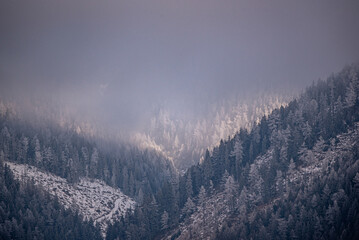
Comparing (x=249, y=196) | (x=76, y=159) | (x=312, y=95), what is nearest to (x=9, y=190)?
(x=76, y=159)

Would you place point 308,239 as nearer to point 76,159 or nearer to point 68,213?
point 68,213

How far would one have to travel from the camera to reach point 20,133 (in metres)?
198

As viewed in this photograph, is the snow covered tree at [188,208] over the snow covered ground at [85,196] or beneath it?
beneath

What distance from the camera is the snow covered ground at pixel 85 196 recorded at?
540ft

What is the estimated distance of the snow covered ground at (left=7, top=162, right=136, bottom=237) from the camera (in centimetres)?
16450

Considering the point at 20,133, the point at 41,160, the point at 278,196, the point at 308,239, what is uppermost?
the point at 20,133

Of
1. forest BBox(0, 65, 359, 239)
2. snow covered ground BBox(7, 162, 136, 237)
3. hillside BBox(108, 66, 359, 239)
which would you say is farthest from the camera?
snow covered ground BBox(7, 162, 136, 237)

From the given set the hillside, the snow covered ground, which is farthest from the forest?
the snow covered ground

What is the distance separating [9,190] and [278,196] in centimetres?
8670

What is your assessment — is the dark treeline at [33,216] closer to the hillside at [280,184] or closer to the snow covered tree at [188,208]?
the hillside at [280,184]

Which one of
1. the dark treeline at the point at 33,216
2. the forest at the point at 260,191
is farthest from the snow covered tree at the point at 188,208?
the dark treeline at the point at 33,216

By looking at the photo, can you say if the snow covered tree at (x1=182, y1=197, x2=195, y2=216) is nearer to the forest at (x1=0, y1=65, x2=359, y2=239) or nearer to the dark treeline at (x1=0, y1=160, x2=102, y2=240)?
the forest at (x1=0, y1=65, x2=359, y2=239)

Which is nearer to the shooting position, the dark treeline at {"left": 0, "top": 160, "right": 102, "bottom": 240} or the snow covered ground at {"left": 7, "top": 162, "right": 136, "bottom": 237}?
the dark treeline at {"left": 0, "top": 160, "right": 102, "bottom": 240}

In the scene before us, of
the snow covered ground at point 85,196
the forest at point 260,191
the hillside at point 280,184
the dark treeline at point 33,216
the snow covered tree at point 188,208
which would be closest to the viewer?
the hillside at point 280,184
